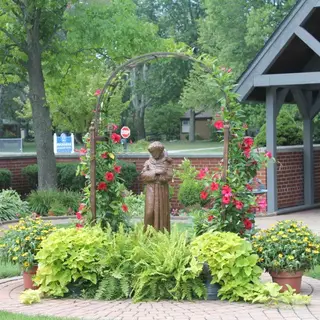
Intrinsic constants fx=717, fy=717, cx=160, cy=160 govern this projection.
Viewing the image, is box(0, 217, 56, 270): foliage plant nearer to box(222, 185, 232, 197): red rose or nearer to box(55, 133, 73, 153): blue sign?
box(222, 185, 232, 197): red rose

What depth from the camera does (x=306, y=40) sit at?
52.0 feet

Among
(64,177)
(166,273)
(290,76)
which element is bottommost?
(166,273)

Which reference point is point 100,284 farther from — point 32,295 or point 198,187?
point 198,187

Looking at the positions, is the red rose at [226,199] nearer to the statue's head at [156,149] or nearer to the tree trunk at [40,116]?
the statue's head at [156,149]

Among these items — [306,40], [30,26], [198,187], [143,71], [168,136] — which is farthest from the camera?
[168,136]

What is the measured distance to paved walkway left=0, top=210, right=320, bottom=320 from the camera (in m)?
7.00

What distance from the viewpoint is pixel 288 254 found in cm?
793

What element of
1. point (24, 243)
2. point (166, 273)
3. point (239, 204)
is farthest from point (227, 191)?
point (24, 243)

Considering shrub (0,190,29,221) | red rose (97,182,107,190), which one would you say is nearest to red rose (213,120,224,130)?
red rose (97,182,107,190)

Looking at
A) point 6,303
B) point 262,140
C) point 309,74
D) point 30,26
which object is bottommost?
point 6,303

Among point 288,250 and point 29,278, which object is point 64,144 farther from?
point 288,250

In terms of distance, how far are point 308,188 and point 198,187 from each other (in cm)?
365

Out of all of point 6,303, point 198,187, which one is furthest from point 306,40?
point 6,303

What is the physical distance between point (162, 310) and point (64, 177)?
12.9 m
